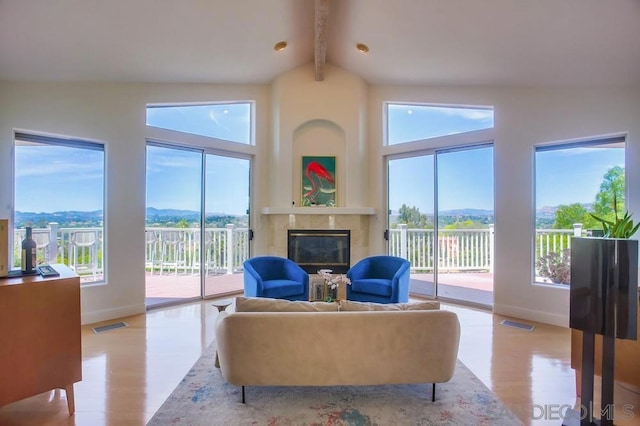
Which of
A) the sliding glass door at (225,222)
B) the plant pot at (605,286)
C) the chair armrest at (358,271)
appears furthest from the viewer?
the sliding glass door at (225,222)

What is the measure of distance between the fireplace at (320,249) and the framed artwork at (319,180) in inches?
20.7

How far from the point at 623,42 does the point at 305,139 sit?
4.02m

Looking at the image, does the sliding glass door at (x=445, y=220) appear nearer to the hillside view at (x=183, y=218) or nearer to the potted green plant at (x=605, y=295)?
the hillside view at (x=183, y=218)

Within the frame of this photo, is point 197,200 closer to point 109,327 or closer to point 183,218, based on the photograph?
point 183,218

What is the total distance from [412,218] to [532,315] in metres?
2.10

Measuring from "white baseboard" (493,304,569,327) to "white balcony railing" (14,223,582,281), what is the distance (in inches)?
24.0

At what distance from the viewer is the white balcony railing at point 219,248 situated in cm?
423

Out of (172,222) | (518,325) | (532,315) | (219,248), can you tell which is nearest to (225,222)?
(219,248)

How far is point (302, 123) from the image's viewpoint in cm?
548

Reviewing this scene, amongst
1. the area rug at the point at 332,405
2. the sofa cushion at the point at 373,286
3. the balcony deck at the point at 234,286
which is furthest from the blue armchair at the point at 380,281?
the area rug at the point at 332,405

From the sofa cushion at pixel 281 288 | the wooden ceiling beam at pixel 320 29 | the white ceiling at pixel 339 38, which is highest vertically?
the wooden ceiling beam at pixel 320 29

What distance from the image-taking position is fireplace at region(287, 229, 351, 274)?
550 centimetres

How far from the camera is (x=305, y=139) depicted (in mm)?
5617

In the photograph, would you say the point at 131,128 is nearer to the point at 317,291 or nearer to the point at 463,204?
the point at 317,291
